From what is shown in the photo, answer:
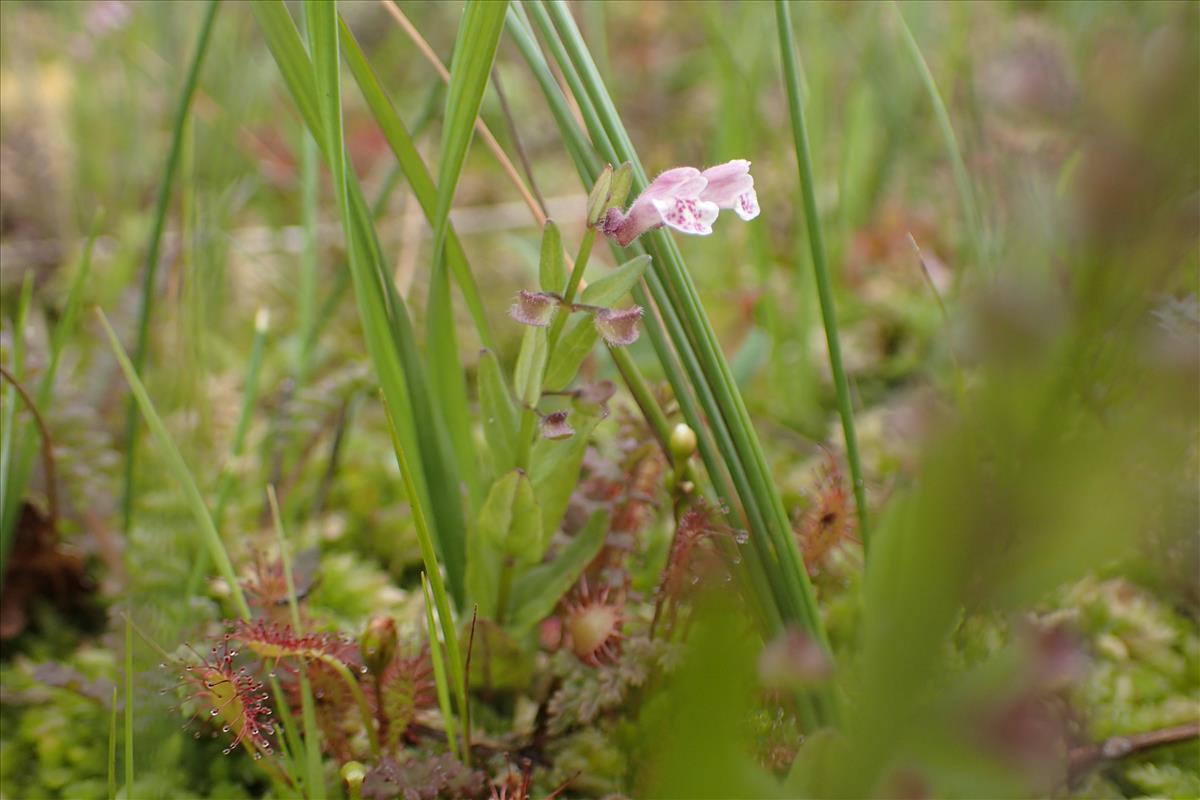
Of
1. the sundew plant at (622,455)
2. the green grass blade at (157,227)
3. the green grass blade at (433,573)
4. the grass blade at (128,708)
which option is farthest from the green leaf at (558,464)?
the green grass blade at (157,227)

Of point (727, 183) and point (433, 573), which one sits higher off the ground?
point (727, 183)

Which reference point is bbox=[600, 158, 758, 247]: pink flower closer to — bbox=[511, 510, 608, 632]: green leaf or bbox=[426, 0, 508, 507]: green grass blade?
bbox=[426, 0, 508, 507]: green grass blade

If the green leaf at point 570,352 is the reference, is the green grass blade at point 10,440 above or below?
above

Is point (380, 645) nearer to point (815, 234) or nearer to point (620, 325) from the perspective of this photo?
point (620, 325)

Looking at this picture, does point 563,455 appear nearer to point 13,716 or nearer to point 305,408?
point 305,408

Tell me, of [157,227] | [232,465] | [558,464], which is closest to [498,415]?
[558,464]

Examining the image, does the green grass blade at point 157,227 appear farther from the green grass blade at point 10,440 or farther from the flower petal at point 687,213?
the flower petal at point 687,213

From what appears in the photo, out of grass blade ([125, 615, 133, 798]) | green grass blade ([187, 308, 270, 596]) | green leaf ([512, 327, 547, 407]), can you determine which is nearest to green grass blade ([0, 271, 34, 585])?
green grass blade ([187, 308, 270, 596])
